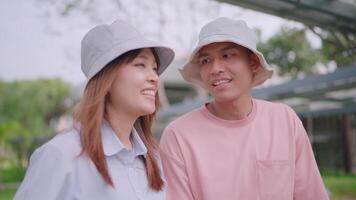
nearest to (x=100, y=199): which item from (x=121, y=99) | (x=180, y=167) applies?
(x=121, y=99)

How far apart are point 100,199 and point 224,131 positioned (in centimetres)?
66

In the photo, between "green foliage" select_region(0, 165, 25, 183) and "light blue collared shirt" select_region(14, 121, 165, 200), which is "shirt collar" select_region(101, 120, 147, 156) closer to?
"light blue collared shirt" select_region(14, 121, 165, 200)

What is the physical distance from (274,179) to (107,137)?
68 centimetres

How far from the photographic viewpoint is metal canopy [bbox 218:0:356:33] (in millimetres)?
2494

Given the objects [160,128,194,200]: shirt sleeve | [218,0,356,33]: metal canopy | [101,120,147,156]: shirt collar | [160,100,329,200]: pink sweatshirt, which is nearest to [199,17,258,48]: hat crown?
[160,100,329,200]: pink sweatshirt

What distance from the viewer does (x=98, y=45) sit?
1.32 m

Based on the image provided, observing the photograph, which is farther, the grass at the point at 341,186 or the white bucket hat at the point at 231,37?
the grass at the point at 341,186

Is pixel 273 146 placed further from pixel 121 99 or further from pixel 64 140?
pixel 64 140

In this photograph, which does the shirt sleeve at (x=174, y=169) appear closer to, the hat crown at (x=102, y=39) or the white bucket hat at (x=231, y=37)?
the white bucket hat at (x=231, y=37)

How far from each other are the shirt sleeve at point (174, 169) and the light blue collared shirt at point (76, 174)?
16 cm

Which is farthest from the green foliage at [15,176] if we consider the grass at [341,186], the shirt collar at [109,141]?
the shirt collar at [109,141]

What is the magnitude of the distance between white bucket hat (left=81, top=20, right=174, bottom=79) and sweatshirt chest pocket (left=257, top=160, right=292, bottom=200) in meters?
0.65

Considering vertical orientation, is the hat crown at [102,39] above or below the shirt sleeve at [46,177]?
above

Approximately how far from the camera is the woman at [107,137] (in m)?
1.13
